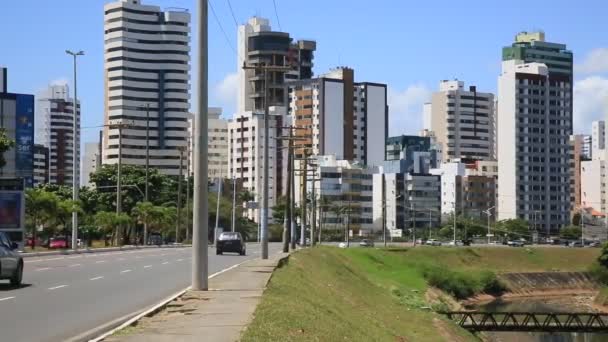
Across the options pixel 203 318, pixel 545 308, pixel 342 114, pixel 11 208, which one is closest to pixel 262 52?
pixel 342 114

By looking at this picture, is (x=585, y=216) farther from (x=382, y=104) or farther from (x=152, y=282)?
(x=152, y=282)

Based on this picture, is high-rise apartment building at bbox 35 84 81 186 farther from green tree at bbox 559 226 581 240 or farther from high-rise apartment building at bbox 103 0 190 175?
green tree at bbox 559 226 581 240

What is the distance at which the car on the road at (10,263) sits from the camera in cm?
2669

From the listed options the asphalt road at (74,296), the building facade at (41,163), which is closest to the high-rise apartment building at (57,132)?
the building facade at (41,163)

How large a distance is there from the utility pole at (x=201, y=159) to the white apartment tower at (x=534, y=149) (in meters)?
144

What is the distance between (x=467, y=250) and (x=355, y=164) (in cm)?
6195

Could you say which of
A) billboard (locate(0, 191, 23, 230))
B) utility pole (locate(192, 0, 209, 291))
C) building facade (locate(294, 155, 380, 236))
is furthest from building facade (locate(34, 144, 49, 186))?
utility pole (locate(192, 0, 209, 291))

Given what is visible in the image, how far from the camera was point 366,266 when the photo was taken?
8081 centimetres

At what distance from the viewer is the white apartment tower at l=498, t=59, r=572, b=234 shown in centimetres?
16238

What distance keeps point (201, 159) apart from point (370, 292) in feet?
95.7

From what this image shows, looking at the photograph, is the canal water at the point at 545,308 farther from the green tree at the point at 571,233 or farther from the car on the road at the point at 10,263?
the green tree at the point at 571,233

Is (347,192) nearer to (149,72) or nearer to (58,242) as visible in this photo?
(149,72)

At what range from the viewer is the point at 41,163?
17588 cm

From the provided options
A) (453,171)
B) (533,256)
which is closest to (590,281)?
(533,256)
